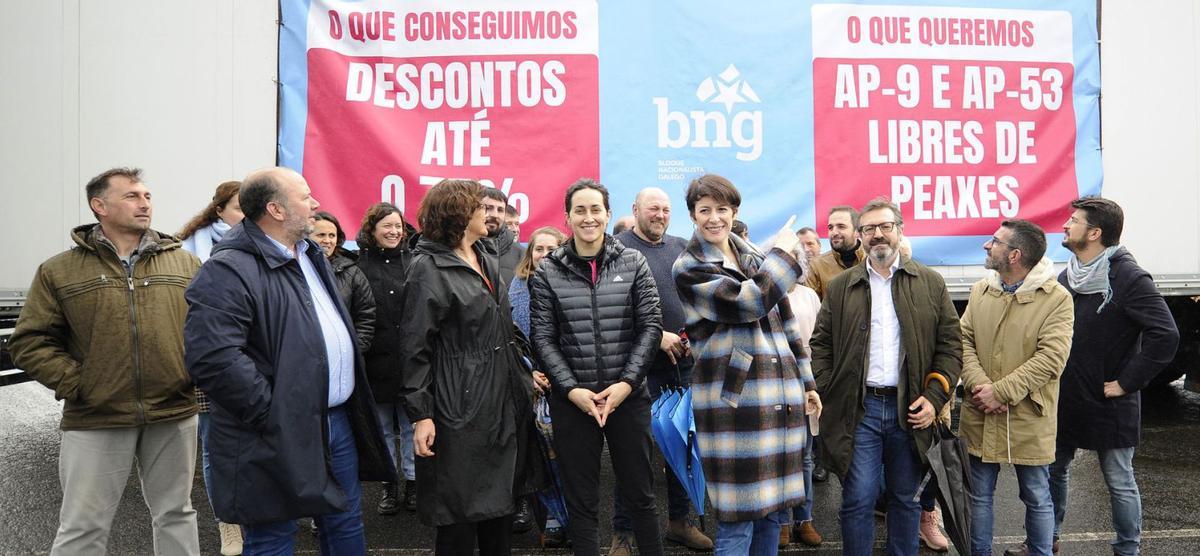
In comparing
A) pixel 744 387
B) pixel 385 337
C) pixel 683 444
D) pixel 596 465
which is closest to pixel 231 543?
pixel 385 337

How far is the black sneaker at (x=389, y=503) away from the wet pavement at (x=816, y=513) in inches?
1.9

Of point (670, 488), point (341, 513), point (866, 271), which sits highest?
point (866, 271)

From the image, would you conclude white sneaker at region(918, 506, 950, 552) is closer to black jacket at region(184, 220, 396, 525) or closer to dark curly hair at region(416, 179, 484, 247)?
dark curly hair at region(416, 179, 484, 247)

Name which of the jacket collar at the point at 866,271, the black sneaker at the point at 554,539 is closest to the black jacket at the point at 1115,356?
the jacket collar at the point at 866,271

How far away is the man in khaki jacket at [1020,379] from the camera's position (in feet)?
11.4

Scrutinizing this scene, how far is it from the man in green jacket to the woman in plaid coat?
2.09 meters

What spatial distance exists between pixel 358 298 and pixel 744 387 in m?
2.34

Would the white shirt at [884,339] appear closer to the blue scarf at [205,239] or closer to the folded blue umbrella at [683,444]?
the folded blue umbrella at [683,444]

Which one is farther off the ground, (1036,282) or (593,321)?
(1036,282)

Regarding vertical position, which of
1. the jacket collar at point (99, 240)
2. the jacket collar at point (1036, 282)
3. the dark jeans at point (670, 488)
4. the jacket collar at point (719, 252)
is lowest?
the dark jeans at point (670, 488)

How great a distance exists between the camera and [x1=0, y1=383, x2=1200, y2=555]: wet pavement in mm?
4168

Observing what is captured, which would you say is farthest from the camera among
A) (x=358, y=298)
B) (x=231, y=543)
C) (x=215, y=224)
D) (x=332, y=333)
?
(x=358, y=298)

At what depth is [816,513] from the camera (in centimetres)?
471

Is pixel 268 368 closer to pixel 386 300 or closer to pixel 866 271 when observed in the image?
pixel 386 300
